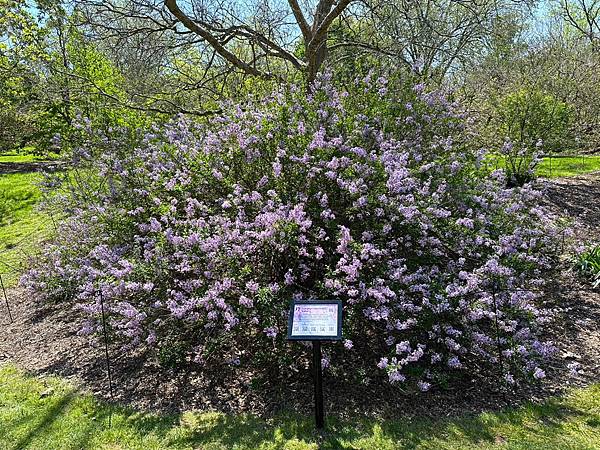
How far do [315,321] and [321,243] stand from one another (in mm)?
1408

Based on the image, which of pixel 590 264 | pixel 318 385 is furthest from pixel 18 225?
pixel 590 264

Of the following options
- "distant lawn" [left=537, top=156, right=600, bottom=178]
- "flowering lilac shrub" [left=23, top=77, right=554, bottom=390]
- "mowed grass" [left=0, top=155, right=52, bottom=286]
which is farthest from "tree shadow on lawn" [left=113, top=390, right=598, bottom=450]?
"distant lawn" [left=537, top=156, right=600, bottom=178]

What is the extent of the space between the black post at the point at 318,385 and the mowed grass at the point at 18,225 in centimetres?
571

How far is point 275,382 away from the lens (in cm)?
480

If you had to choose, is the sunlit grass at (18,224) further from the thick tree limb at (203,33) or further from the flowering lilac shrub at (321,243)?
the thick tree limb at (203,33)

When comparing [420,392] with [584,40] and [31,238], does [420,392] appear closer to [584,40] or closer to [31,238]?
[31,238]

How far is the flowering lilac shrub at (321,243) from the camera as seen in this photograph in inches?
185

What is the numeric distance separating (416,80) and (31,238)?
25.8ft

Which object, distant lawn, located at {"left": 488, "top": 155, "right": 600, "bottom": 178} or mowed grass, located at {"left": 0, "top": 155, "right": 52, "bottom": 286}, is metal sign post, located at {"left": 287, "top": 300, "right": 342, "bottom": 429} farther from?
distant lawn, located at {"left": 488, "top": 155, "right": 600, "bottom": 178}

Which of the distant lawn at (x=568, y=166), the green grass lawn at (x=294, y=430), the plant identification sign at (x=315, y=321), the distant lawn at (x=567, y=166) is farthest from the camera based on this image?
the distant lawn at (x=568, y=166)

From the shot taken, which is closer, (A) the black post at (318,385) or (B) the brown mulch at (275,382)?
(A) the black post at (318,385)

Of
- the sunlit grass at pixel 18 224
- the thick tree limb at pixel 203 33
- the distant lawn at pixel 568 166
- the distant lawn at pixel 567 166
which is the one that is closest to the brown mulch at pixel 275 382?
the sunlit grass at pixel 18 224

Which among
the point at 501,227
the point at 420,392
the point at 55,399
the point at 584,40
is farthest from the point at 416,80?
the point at 584,40

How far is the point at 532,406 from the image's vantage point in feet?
14.4
